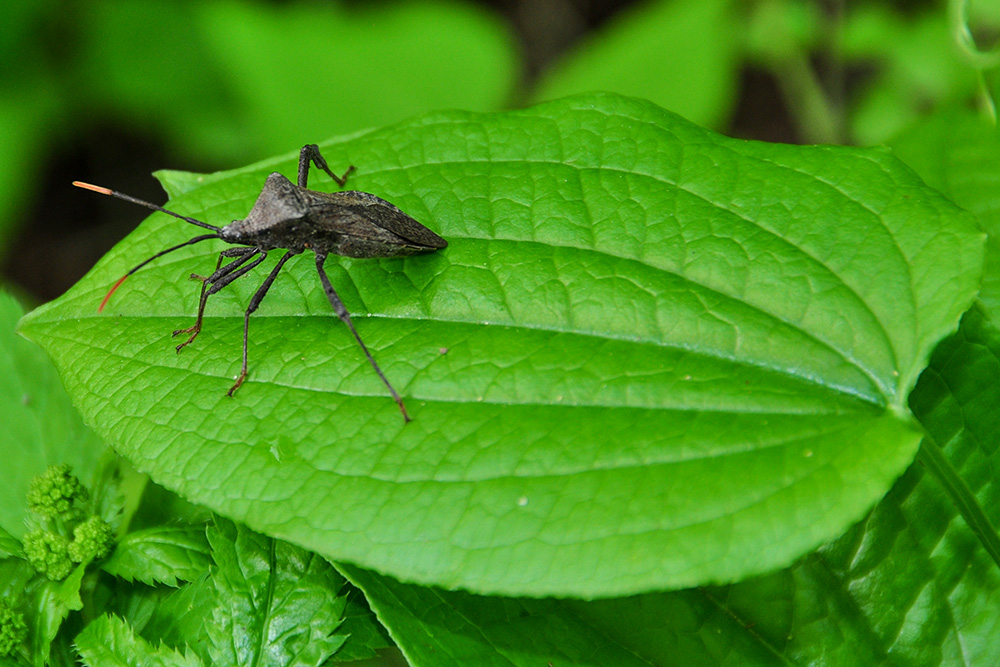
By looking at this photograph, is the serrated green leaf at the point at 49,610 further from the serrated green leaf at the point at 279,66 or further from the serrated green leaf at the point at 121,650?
the serrated green leaf at the point at 279,66

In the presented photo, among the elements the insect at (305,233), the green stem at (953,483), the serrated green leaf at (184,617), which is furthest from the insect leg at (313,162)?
the green stem at (953,483)

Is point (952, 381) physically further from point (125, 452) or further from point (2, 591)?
point (2, 591)

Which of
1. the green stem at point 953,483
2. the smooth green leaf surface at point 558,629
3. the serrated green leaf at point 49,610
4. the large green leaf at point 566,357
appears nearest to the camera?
the large green leaf at point 566,357

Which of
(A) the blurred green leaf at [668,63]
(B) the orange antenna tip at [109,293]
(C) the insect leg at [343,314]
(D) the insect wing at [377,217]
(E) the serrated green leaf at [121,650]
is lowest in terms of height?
(E) the serrated green leaf at [121,650]

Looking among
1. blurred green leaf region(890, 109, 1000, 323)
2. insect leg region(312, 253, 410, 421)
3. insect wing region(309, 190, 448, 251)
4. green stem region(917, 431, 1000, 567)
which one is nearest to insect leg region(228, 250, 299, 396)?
insect leg region(312, 253, 410, 421)

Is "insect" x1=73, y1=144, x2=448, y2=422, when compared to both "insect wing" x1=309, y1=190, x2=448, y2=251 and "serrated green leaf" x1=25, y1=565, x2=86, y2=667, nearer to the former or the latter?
"insect wing" x1=309, y1=190, x2=448, y2=251

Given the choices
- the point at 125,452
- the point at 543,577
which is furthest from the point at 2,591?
the point at 543,577
